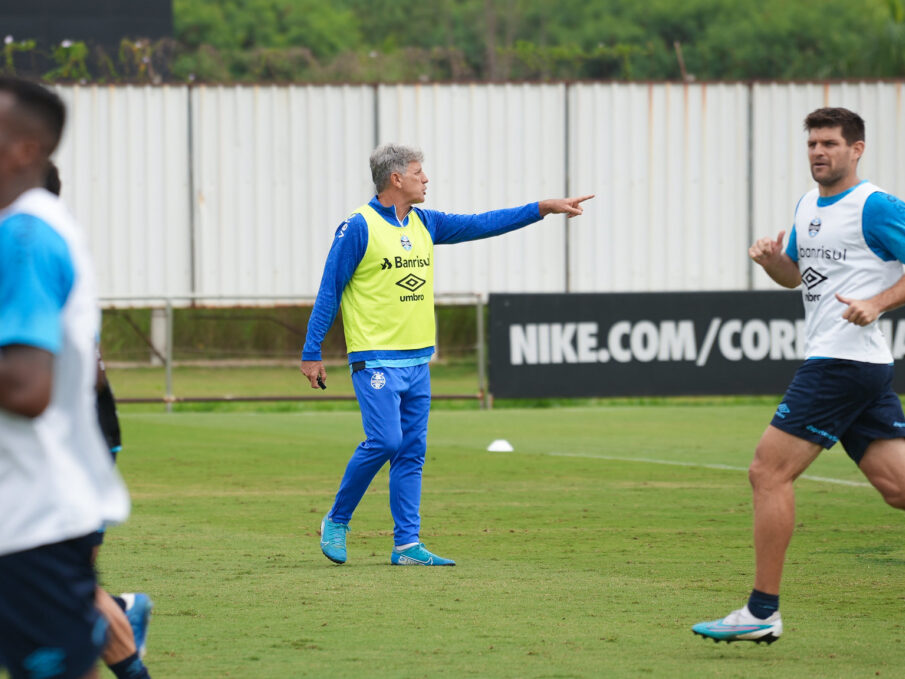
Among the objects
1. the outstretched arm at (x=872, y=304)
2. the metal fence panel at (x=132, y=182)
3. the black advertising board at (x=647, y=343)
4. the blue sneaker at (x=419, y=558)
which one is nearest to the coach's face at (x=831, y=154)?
the outstretched arm at (x=872, y=304)

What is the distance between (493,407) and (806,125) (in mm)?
13178

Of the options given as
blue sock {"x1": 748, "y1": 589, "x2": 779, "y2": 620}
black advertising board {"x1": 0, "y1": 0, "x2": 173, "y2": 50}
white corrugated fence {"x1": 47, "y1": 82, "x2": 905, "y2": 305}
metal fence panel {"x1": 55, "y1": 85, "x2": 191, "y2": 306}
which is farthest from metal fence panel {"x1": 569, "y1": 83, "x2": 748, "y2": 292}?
blue sock {"x1": 748, "y1": 589, "x2": 779, "y2": 620}

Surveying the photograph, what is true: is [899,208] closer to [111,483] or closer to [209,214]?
[111,483]

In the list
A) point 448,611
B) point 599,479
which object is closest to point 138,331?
point 599,479

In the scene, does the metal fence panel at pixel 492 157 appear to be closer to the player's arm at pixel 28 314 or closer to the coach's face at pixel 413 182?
the coach's face at pixel 413 182

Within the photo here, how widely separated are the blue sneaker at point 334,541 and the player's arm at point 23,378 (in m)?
5.01

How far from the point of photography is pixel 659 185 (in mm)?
24453

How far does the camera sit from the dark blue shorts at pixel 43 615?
3.28 meters

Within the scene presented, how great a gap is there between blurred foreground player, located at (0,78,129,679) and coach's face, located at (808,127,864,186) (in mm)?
3792

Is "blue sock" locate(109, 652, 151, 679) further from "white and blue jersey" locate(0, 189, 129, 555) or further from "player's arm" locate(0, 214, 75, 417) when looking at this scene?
"player's arm" locate(0, 214, 75, 417)

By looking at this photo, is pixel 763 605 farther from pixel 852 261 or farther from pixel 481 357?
pixel 481 357

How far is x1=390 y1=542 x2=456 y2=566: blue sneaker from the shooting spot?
26.5 ft

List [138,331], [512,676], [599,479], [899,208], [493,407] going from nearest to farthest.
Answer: [512,676]
[899,208]
[599,479]
[493,407]
[138,331]

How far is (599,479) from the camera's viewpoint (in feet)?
40.0
